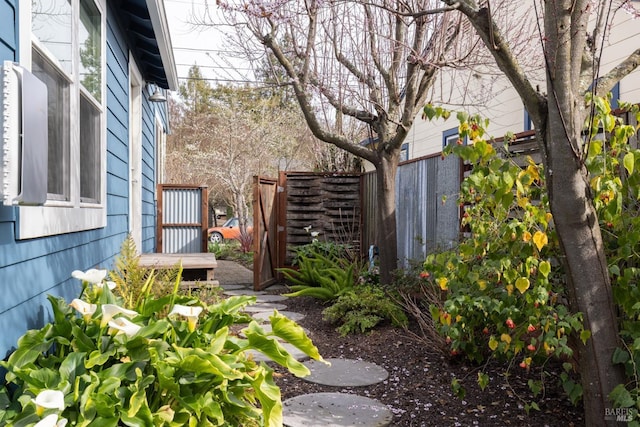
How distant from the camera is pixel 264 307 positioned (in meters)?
6.22

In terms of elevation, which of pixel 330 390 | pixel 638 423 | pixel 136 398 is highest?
pixel 136 398

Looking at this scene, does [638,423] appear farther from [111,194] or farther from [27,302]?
[111,194]

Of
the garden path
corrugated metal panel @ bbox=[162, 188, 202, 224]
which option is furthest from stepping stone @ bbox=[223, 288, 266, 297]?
the garden path

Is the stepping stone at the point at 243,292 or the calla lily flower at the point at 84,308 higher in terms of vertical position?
the calla lily flower at the point at 84,308

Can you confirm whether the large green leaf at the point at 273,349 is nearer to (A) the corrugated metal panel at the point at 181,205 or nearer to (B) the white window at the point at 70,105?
(B) the white window at the point at 70,105

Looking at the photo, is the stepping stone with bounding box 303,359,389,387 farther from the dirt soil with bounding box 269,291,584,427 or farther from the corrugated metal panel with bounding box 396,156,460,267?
the corrugated metal panel with bounding box 396,156,460,267

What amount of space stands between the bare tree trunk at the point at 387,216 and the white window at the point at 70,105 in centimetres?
292

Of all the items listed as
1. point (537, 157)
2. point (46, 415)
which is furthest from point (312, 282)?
point (46, 415)

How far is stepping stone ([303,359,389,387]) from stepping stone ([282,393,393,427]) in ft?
0.79

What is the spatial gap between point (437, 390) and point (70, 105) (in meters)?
2.74

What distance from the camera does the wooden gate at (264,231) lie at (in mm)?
7730

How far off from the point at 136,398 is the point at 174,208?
7.25 meters

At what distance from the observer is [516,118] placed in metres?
6.99

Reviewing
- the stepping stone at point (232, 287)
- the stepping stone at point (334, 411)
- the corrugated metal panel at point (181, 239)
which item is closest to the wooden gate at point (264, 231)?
→ the stepping stone at point (232, 287)
